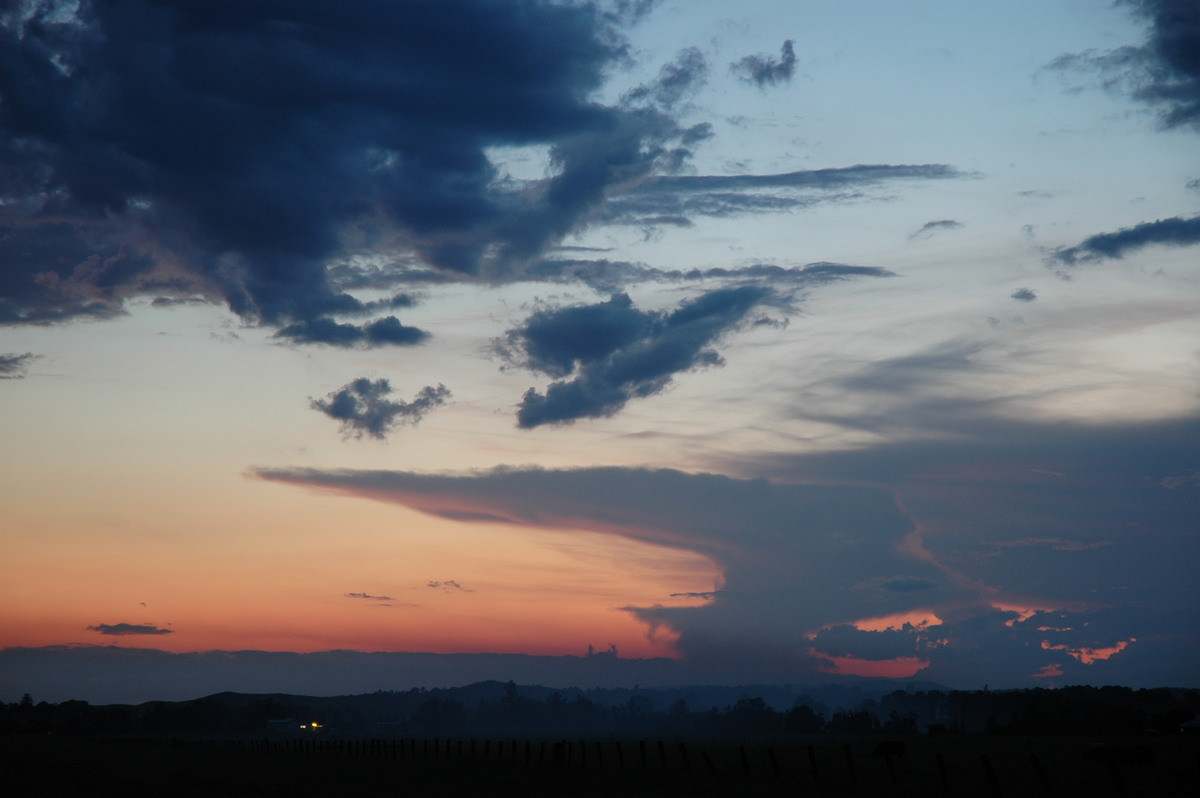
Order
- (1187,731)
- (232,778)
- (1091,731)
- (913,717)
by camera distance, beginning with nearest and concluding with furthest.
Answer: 1. (232,778)
2. (1187,731)
3. (1091,731)
4. (913,717)

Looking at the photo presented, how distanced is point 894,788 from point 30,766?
181 feet

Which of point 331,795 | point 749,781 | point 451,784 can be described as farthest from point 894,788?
point 331,795

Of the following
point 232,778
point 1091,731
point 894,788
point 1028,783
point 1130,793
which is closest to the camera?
point 1130,793

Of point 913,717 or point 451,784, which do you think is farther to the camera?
point 913,717

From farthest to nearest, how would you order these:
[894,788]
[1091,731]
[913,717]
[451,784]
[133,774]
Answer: [913,717] → [1091,731] → [133,774] → [451,784] → [894,788]

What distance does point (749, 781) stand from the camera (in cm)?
3997

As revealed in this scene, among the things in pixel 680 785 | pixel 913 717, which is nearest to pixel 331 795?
pixel 680 785

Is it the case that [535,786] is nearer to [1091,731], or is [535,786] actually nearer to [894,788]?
[894,788]

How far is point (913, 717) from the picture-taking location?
584 ft

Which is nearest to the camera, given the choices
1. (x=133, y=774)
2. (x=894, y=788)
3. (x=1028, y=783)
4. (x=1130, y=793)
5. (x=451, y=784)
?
(x=1130, y=793)

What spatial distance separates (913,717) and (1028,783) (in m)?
151

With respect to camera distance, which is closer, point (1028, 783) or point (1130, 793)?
point (1130, 793)

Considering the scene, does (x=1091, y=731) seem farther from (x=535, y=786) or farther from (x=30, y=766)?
(x=30, y=766)

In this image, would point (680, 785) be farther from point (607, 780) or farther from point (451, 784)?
point (451, 784)
